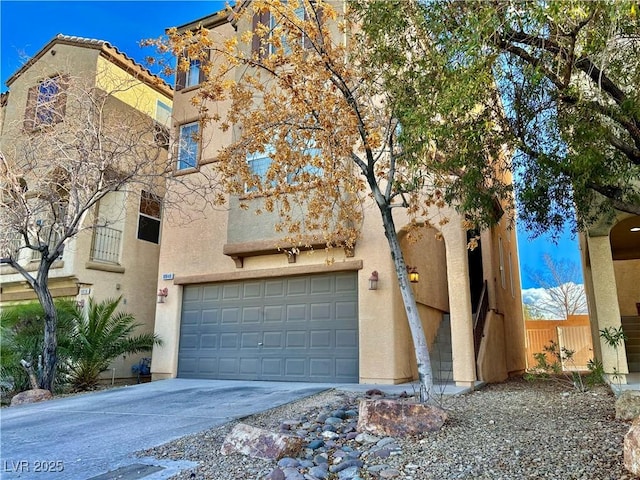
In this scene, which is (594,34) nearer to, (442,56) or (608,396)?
(442,56)

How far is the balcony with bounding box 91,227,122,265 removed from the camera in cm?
1440

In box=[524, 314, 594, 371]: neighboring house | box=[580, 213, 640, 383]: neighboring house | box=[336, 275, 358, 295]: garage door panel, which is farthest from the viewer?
box=[524, 314, 594, 371]: neighboring house

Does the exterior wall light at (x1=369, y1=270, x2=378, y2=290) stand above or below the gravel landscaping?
above

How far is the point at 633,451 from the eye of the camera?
3744 mm

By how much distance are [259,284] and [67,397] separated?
4741 mm

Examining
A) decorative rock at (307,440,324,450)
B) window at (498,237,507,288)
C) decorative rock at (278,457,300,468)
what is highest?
window at (498,237,507,288)

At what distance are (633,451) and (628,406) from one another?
196 cm

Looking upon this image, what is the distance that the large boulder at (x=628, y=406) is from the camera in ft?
17.3

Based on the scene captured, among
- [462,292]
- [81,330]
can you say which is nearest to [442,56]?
[462,292]

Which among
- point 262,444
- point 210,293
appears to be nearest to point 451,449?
point 262,444

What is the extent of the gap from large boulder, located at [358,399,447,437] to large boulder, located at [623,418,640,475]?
6.25 ft

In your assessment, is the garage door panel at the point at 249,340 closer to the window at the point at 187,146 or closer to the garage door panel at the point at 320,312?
the garage door panel at the point at 320,312

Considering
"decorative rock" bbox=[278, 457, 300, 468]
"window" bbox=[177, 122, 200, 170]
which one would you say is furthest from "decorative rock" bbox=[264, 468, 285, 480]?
"window" bbox=[177, 122, 200, 170]

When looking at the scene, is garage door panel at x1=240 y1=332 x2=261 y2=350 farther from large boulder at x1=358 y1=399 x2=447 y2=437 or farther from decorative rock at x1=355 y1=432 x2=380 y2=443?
decorative rock at x1=355 y1=432 x2=380 y2=443
